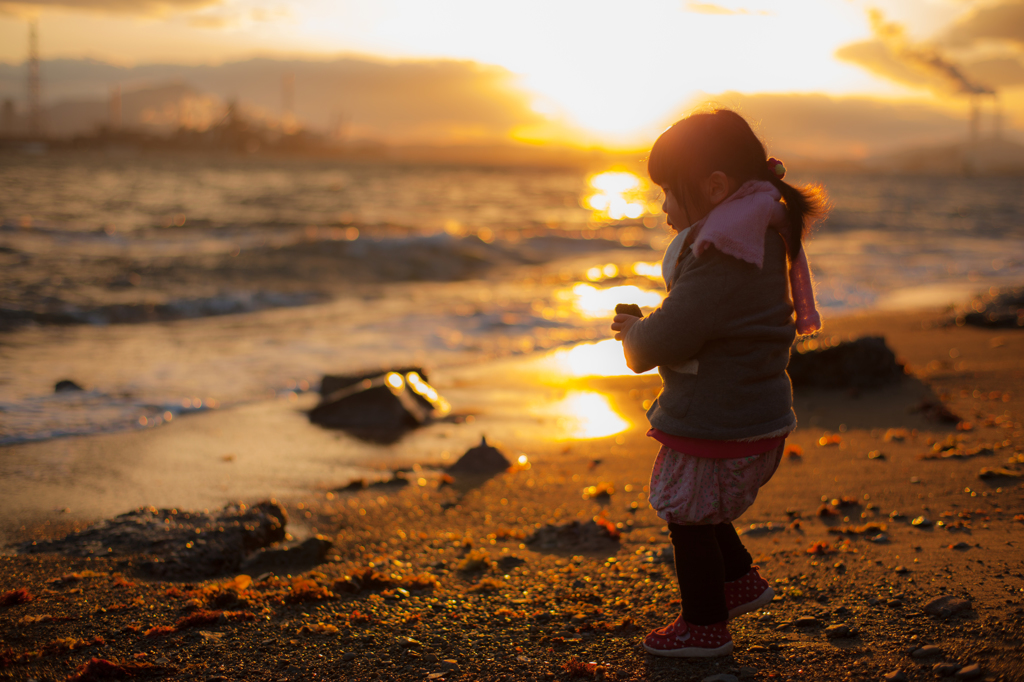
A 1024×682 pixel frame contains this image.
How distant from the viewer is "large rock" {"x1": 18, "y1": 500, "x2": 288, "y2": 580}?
9.62 ft

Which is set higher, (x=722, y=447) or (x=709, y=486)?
(x=722, y=447)

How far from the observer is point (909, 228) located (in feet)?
84.3

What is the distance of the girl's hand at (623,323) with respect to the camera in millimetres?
2000

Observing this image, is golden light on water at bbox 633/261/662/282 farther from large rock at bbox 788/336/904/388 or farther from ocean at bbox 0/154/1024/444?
large rock at bbox 788/336/904/388

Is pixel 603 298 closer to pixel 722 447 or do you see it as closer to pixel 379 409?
pixel 379 409

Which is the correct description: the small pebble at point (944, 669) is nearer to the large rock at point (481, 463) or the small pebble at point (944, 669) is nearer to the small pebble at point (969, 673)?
the small pebble at point (969, 673)

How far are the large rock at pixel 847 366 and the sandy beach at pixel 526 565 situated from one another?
1.24ft

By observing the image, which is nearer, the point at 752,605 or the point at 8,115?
the point at 752,605

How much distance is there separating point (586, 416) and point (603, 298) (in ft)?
20.9

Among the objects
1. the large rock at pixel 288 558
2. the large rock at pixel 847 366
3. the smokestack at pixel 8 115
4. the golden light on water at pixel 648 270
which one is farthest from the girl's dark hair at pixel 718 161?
the smokestack at pixel 8 115

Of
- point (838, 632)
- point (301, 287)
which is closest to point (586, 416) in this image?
point (838, 632)

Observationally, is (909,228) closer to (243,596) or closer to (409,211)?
(409,211)

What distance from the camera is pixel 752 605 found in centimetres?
221

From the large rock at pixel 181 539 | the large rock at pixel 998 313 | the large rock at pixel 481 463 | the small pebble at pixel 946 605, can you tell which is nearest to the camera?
the small pebble at pixel 946 605
